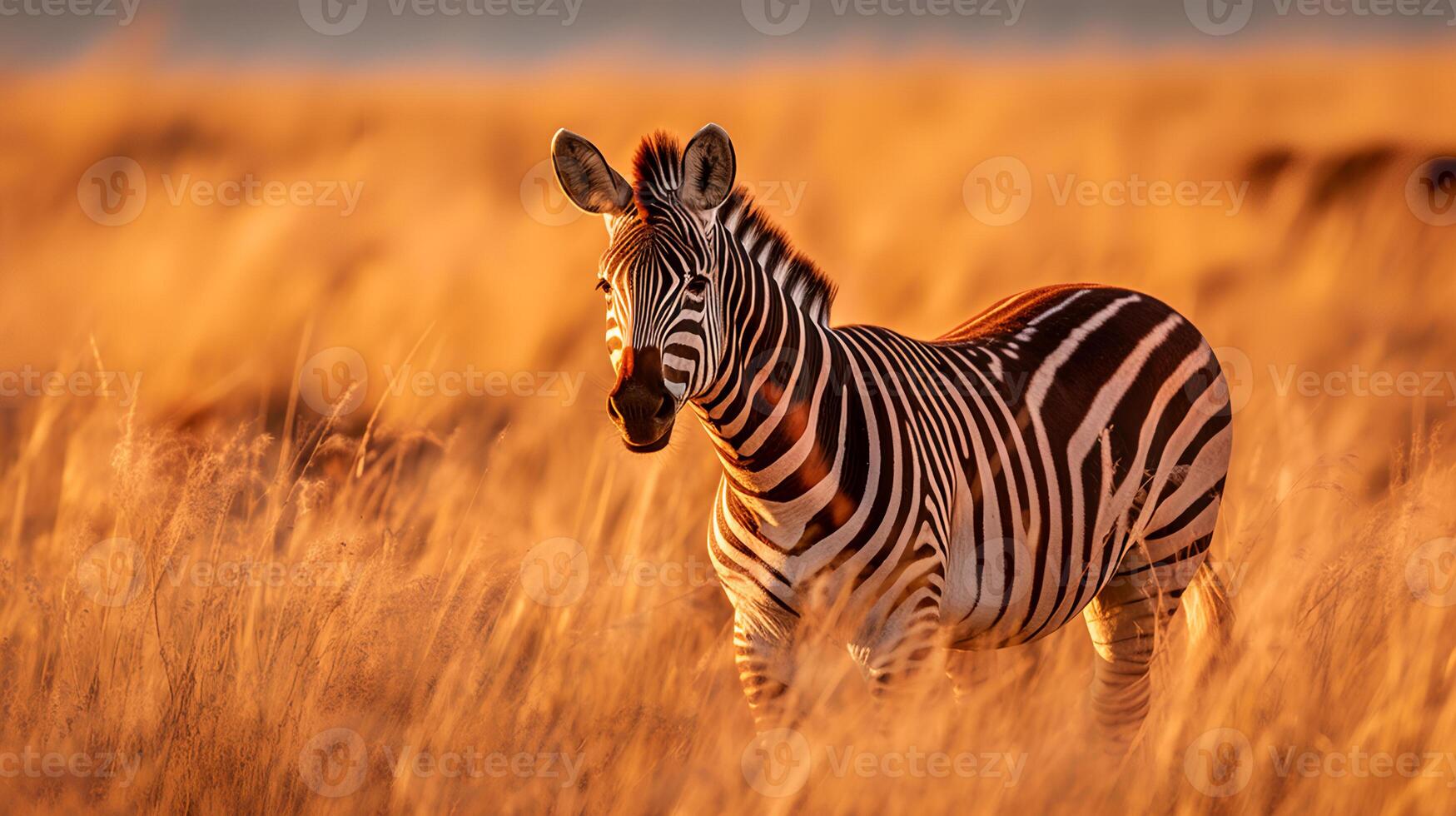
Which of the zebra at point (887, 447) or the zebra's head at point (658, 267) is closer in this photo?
the zebra's head at point (658, 267)

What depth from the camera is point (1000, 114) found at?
1130 cm

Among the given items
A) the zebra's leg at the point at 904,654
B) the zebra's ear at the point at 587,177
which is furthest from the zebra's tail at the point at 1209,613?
the zebra's ear at the point at 587,177

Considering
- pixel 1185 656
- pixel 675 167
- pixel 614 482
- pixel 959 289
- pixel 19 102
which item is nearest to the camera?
pixel 675 167

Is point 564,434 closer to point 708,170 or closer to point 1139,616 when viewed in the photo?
point 1139,616

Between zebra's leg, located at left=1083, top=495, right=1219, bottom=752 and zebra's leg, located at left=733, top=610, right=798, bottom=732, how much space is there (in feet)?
4.52

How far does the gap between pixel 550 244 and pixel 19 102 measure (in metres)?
5.54

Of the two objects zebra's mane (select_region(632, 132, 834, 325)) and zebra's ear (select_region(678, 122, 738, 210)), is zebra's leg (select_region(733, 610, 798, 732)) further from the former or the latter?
zebra's ear (select_region(678, 122, 738, 210))

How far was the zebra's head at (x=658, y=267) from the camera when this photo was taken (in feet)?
10.5

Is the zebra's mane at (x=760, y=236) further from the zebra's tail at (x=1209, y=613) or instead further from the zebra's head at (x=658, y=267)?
the zebra's tail at (x=1209, y=613)

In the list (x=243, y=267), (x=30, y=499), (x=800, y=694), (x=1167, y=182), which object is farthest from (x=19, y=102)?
(x=800, y=694)

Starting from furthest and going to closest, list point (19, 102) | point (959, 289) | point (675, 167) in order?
point (19, 102) → point (959, 289) → point (675, 167)

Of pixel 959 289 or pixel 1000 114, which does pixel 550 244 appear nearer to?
pixel 959 289

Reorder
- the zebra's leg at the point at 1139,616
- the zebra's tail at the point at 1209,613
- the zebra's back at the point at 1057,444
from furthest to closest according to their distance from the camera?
the zebra's leg at the point at 1139,616
the zebra's tail at the point at 1209,613
the zebra's back at the point at 1057,444

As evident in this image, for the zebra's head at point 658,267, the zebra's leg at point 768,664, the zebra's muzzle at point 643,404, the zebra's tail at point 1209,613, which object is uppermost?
the zebra's head at point 658,267
